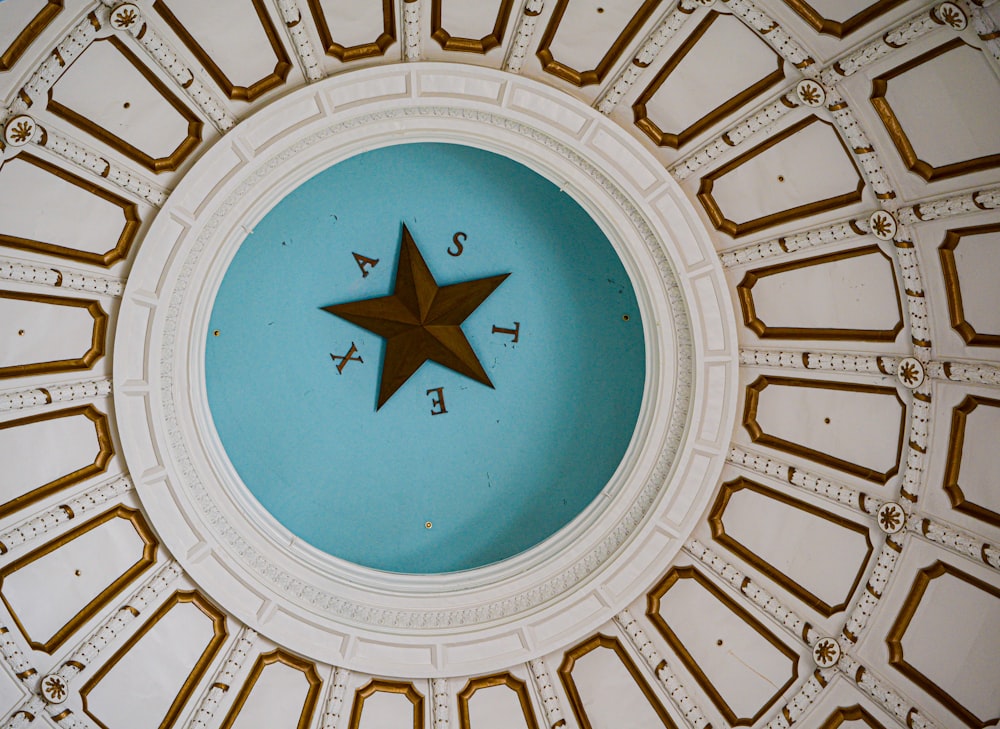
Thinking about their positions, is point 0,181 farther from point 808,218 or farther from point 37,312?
point 808,218

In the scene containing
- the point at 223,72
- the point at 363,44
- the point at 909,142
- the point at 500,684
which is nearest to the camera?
the point at 909,142

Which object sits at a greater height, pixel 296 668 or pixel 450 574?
pixel 450 574

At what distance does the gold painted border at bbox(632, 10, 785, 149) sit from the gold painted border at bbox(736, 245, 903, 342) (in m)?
1.95

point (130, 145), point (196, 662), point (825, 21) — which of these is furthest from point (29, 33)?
point (825, 21)

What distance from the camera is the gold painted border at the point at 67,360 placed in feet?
33.7

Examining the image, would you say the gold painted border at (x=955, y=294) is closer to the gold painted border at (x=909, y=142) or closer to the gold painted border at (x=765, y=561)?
the gold painted border at (x=909, y=142)

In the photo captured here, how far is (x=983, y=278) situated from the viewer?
9.83 meters

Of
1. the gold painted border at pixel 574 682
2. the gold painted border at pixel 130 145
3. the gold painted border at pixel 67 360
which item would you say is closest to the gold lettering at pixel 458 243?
the gold painted border at pixel 130 145

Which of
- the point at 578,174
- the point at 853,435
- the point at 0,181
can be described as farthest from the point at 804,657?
the point at 0,181

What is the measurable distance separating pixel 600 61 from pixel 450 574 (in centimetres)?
710

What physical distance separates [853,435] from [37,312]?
1001 cm

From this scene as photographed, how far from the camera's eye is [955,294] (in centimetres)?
1014

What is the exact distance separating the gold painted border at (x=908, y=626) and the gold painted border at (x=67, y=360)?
1038 centimetres

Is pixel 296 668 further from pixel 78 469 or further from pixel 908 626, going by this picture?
pixel 908 626
